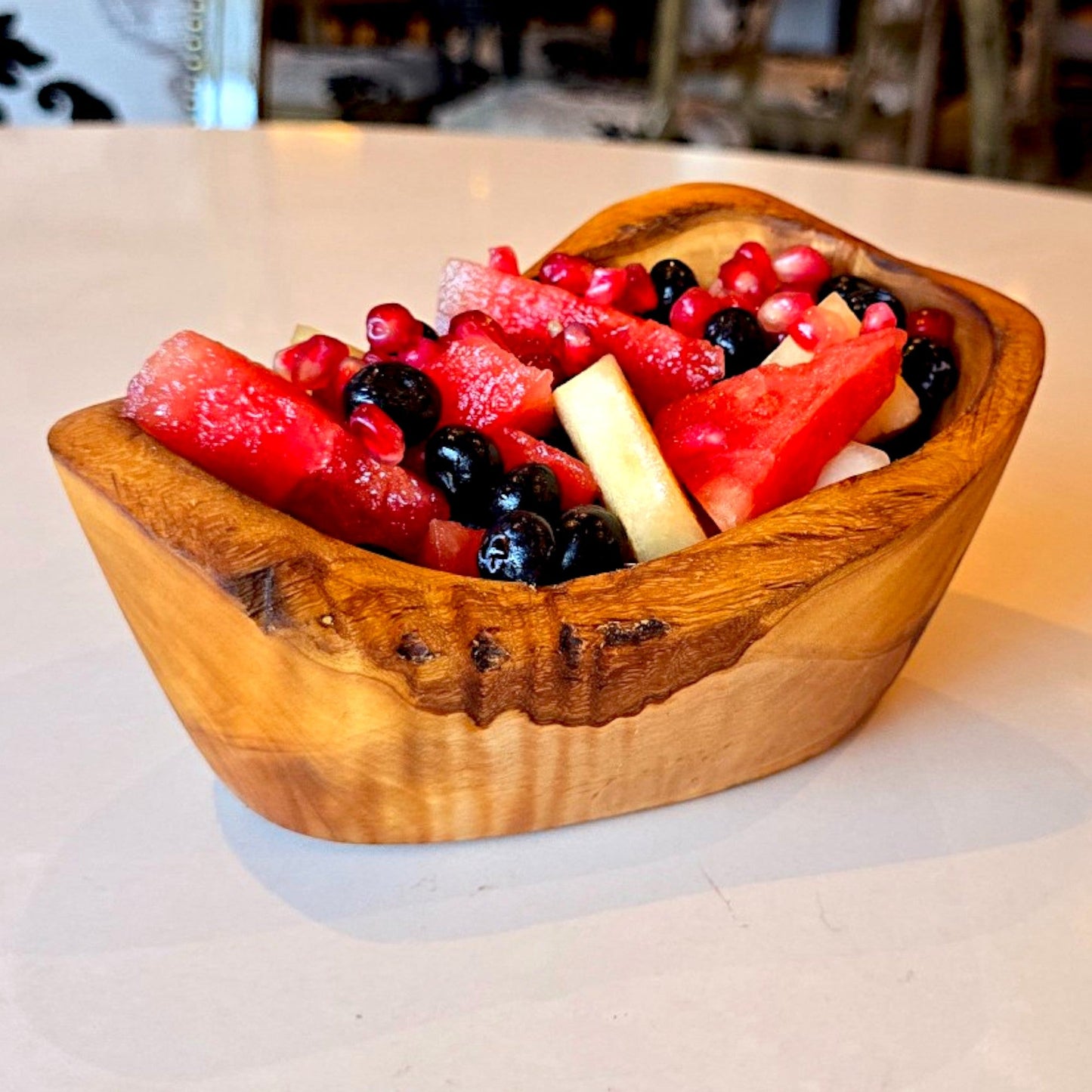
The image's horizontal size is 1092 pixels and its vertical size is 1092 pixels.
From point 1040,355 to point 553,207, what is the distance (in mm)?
809

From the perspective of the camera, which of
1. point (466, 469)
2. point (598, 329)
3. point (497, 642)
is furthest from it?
point (598, 329)

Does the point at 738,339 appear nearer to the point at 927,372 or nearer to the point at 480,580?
the point at 927,372

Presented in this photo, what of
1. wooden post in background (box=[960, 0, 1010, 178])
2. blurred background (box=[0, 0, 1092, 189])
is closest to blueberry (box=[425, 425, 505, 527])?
blurred background (box=[0, 0, 1092, 189])

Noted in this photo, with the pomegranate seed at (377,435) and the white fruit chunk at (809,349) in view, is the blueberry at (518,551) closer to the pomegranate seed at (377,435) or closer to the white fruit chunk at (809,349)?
the pomegranate seed at (377,435)

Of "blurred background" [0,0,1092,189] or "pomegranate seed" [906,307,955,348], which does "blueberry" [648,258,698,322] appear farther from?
"blurred background" [0,0,1092,189]

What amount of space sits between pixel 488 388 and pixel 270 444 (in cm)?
12

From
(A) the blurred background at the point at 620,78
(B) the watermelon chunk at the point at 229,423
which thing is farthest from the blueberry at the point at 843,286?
(A) the blurred background at the point at 620,78

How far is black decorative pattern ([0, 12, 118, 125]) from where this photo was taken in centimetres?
180

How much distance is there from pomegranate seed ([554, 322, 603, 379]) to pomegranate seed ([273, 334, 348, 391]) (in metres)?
0.11

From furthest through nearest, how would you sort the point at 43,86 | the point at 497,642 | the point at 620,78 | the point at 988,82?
the point at 620,78 → the point at 988,82 → the point at 43,86 → the point at 497,642

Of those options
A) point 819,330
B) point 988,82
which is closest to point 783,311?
point 819,330

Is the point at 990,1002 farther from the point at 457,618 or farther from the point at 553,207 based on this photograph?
the point at 553,207

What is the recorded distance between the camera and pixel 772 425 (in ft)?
2.00

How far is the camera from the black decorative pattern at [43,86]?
180 cm
